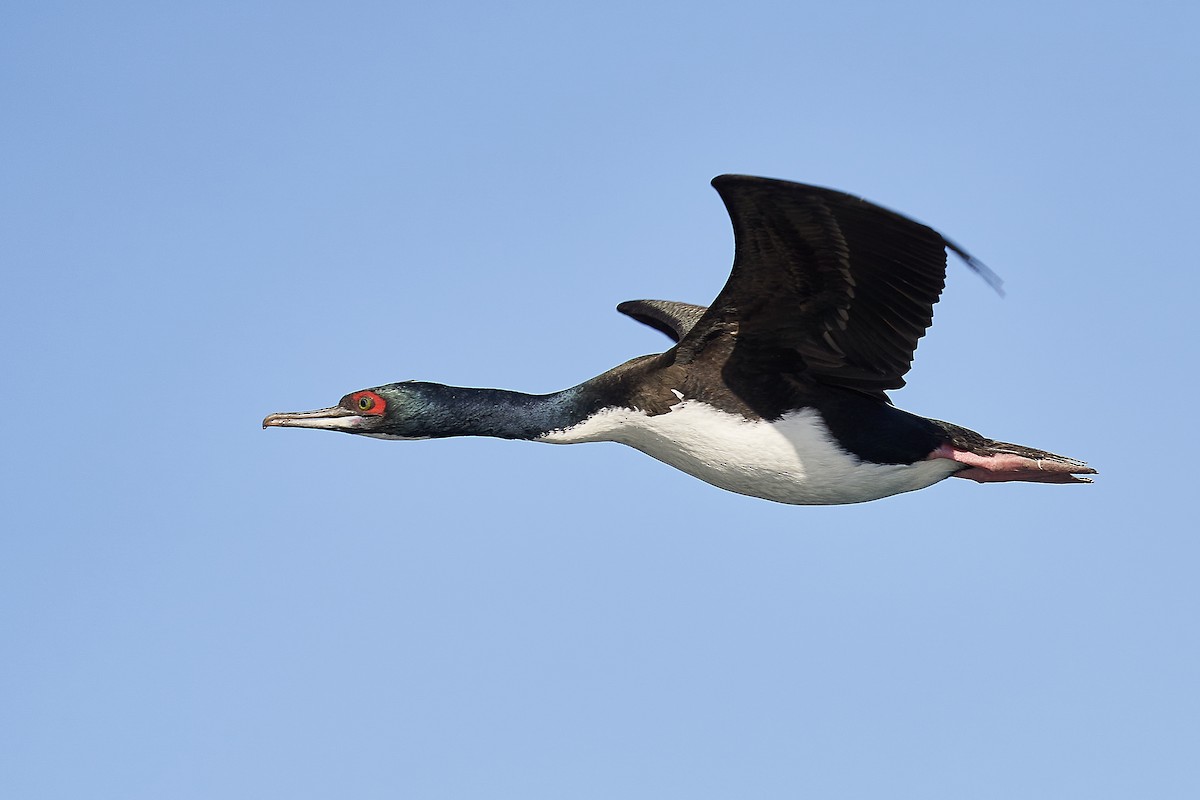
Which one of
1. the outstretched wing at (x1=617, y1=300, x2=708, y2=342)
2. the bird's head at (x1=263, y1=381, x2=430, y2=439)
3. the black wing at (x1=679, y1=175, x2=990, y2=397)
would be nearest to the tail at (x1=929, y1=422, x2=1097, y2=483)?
the black wing at (x1=679, y1=175, x2=990, y2=397)

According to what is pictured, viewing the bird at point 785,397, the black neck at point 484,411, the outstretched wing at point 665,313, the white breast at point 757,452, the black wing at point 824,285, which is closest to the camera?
the black wing at point 824,285

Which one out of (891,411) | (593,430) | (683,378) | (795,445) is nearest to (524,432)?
(593,430)

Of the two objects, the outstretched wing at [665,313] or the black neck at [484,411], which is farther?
the outstretched wing at [665,313]

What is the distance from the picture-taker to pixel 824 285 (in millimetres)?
8641

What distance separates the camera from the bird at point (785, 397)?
8.40m

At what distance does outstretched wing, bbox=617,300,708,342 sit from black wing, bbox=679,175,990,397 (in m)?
2.83

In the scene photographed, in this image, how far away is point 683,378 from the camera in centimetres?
927

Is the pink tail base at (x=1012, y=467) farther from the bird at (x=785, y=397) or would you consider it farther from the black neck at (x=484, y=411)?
the black neck at (x=484, y=411)

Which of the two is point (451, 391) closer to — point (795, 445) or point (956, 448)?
point (795, 445)

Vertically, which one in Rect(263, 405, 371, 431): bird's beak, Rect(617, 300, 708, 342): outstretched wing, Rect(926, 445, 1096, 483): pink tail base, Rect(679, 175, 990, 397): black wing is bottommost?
Rect(926, 445, 1096, 483): pink tail base

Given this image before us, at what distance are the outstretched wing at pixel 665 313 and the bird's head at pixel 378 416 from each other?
3053mm

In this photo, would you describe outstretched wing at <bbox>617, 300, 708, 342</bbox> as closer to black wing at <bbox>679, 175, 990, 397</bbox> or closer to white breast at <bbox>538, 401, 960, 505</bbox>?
white breast at <bbox>538, 401, 960, 505</bbox>

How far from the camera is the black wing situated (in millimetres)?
7980

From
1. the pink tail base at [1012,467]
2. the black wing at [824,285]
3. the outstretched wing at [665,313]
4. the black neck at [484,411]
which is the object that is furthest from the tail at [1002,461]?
the outstretched wing at [665,313]
